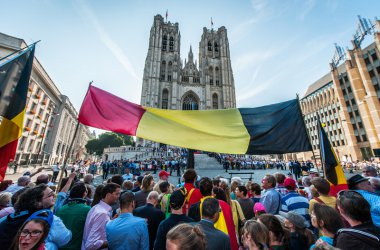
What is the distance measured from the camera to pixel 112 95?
3719 millimetres

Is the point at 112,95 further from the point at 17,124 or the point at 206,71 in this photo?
the point at 206,71

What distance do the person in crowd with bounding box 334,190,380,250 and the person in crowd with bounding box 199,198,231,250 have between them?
878 millimetres

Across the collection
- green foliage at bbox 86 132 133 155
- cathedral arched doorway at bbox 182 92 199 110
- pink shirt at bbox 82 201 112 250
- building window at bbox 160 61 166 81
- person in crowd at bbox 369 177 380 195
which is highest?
building window at bbox 160 61 166 81

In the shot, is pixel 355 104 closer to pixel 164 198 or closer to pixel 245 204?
pixel 245 204

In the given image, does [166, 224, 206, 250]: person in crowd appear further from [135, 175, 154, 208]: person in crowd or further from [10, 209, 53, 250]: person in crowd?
[135, 175, 154, 208]: person in crowd

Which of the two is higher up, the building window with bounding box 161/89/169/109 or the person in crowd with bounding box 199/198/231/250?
the building window with bounding box 161/89/169/109

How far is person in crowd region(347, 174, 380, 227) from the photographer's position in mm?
2121

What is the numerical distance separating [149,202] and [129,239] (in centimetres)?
70

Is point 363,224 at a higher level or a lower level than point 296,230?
higher

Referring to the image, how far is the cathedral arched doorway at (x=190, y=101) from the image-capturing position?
37.8 metres

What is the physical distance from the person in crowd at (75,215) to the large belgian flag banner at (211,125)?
1.42m

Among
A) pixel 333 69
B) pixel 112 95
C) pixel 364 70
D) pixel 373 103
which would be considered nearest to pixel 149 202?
pixel 112 95

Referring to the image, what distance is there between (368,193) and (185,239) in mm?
A: 2542

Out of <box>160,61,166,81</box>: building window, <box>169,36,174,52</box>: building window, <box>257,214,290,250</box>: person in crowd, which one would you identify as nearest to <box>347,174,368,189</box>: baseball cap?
<box>257,214,290,250</box>: person in crowd
